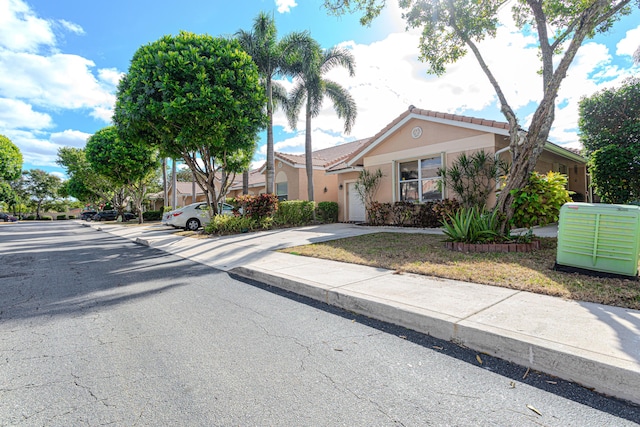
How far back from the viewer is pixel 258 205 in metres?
14.1

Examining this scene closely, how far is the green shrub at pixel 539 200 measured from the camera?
6.86 metres

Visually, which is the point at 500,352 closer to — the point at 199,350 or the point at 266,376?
the point at 266,376

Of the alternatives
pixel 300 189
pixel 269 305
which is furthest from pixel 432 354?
pixel 300 189

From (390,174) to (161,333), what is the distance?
12035 mm

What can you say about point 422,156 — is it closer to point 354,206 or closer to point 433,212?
point 433,212

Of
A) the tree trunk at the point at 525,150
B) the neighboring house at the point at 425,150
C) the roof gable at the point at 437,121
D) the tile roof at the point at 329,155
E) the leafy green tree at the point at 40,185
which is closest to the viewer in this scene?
the tree trunk at the point at 525,150

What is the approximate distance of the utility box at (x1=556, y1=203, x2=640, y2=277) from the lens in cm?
438

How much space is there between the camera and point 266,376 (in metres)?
2.56

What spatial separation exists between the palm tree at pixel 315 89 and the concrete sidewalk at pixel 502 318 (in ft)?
39.7

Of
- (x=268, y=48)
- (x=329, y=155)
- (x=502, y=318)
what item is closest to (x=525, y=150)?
(x=502, y=318)

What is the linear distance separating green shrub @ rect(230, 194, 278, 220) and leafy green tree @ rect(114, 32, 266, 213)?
2.27 meters

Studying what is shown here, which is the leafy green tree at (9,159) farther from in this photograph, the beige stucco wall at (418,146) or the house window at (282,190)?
the beige stucco wall at (418,146)

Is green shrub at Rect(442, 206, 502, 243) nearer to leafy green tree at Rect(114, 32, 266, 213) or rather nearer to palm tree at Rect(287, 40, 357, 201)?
leafy green tree at Rect(114, 32, 266, 213)

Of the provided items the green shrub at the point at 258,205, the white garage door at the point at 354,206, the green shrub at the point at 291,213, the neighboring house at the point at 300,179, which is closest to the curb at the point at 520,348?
the green shrub at the point at 258,205
